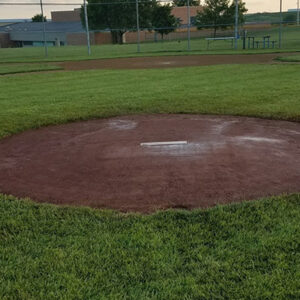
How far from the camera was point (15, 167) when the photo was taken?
4965 mm

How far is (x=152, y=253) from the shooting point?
2.90 meters

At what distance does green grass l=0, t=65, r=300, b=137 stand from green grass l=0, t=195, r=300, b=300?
12.1ft

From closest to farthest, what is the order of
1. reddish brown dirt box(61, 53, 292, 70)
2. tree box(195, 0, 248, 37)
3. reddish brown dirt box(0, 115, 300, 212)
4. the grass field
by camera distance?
1. reddish brown dirt box(0, 115, 300, 212)
2. reddish brown dirt box(61, 53, 292, 70)
3. the grass field
4. tree box(195, 0, 248, 37)

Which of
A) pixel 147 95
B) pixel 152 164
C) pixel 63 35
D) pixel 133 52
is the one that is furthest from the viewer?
pixel 63 35

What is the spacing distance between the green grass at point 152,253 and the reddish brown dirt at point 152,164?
1.19 ft

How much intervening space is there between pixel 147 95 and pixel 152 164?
4.98 meters

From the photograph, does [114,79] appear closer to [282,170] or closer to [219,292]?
[282,170]

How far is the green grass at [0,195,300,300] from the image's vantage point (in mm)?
2531

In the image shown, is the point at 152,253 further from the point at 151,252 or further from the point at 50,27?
the point at 50,27

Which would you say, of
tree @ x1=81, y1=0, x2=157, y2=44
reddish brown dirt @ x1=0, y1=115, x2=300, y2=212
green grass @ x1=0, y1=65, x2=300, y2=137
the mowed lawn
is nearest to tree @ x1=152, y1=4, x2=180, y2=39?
tree @ x1=81, y1=0, x2=157, y2=44

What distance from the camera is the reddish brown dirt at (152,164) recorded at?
400 centimetres

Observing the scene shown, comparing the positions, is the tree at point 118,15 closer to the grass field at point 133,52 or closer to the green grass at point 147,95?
the grass field at point 133,52

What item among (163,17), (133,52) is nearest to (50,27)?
(163,17)

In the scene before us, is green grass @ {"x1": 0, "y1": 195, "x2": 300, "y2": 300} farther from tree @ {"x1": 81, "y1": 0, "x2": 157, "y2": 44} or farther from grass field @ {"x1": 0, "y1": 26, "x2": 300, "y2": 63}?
tree @ {"x1": 81, "y1": 0, "x2": 157, "y2": 44}
